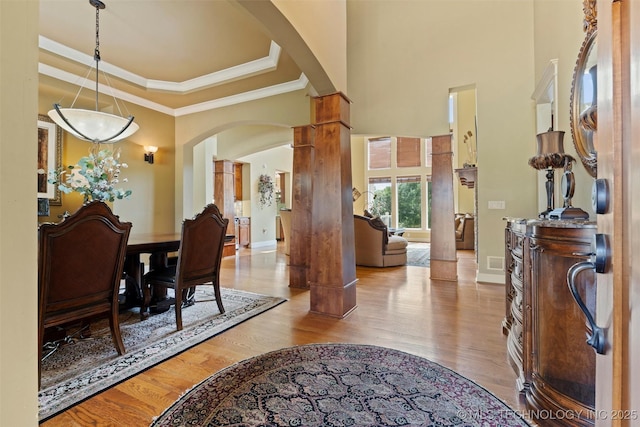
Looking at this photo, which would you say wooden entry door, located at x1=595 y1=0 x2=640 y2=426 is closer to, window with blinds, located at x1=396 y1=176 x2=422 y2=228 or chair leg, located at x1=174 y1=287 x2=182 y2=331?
chair leg, located at x1=174 y1=287 x2=182 y2=331

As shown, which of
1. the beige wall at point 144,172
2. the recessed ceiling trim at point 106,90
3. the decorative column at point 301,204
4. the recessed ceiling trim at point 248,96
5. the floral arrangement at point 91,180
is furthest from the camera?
the recessed ceiling trim at point 248,96

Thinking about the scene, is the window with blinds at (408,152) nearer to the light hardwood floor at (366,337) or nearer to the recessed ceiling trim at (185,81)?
the light hardwood floor at (366,337)

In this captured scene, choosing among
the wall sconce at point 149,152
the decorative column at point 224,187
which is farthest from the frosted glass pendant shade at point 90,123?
the decorative column at point 224,187

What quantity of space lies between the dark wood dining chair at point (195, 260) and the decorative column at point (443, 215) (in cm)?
315

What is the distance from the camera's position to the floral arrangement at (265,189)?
8656mm

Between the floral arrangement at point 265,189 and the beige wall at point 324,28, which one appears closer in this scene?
the beige wall at point 324,28

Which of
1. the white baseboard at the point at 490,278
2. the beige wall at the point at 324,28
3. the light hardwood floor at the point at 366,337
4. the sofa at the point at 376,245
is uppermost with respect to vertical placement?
the beige wall at the point at 324,28

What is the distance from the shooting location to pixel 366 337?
233 centimetres

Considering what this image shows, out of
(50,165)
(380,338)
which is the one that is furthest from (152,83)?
(380,338)

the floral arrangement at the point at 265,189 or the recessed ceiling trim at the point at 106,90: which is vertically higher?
the recessed ceiling trim at the point at 106,90

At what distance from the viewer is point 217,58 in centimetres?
389

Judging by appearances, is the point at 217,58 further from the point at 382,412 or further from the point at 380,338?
the point at 382,412

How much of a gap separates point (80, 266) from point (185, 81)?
371cm

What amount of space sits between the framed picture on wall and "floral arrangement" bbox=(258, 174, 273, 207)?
16.4 ft
